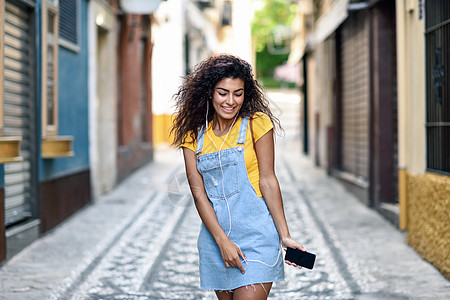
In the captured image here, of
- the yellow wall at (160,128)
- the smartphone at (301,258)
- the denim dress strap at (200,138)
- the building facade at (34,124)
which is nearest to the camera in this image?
the smartphone at (301,258)

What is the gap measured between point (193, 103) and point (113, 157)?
9.79m

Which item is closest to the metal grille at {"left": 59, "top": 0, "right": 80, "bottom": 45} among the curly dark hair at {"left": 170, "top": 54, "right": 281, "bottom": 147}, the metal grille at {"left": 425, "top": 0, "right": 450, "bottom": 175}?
the metal grille at {"left": 425, "top": 0, "right": 450, "bottom": 175}

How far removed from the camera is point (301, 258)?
307cm

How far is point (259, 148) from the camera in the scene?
10.3 ft

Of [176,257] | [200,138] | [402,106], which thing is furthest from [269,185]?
[402,106]

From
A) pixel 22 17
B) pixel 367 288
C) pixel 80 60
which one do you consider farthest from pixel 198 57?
pixel 367 288

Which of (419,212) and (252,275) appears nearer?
(252,275)

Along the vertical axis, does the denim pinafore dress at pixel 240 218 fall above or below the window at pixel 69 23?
below

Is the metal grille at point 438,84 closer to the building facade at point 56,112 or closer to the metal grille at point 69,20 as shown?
the building facade at point 56,112

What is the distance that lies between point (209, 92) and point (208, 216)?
A: 586mm

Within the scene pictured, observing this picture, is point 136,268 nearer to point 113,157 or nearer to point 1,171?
point 1,171

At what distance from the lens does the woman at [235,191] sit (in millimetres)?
3086

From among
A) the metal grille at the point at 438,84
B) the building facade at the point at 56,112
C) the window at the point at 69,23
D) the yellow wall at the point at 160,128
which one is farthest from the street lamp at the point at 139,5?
the yellow wall at the point at 160,128

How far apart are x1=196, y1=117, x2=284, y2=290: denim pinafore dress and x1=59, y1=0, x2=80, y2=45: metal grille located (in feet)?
22.9
